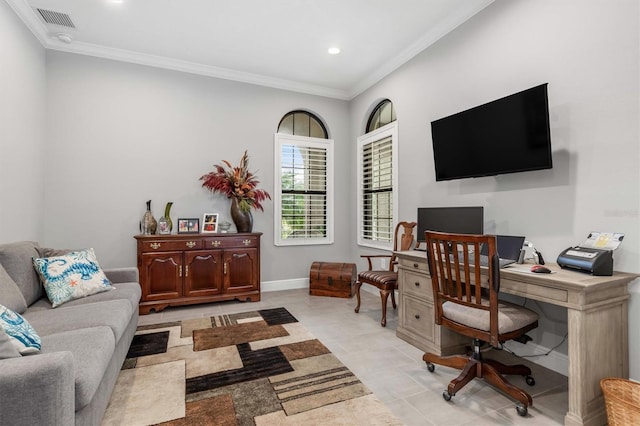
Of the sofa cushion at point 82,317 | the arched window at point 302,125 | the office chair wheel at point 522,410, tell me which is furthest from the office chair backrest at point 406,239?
the sofa cushion at point 82,317

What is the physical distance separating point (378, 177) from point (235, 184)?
2025 mm

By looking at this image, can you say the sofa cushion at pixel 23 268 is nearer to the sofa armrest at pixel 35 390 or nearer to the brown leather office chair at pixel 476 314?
the sofa armrest at pixel 35 390

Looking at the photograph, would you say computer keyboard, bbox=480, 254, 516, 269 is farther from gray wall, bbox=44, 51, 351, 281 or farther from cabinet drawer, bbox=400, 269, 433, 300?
gray wall, bbox=44, 51, 351, 281

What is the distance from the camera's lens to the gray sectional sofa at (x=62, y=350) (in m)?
1.15

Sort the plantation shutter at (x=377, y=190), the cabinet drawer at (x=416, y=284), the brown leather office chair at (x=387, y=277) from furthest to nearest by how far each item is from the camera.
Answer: the plantation shutter at (x=377, y=190), the brown leather office chair at (x=387, y=277), the cabinet drawer at (x=416, y=284)

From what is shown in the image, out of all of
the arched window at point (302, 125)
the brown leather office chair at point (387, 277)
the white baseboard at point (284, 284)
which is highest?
the arched window at point (302, 125)

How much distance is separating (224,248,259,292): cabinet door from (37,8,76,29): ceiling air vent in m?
2.97

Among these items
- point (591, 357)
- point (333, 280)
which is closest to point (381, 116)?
point (333, 280)

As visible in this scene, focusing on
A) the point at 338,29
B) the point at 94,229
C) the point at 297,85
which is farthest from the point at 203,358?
the point at 297,85

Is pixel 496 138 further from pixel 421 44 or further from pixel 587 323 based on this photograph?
pixel 421 44

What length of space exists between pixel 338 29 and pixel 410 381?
11.3 feet

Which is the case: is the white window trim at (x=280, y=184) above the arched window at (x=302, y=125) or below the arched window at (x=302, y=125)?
below

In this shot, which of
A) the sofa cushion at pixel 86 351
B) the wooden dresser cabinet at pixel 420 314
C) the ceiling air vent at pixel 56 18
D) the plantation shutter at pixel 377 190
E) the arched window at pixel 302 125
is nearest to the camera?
the sofa cushion at pixel 86 351

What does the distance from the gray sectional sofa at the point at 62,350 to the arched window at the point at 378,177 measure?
3077 millimetres
